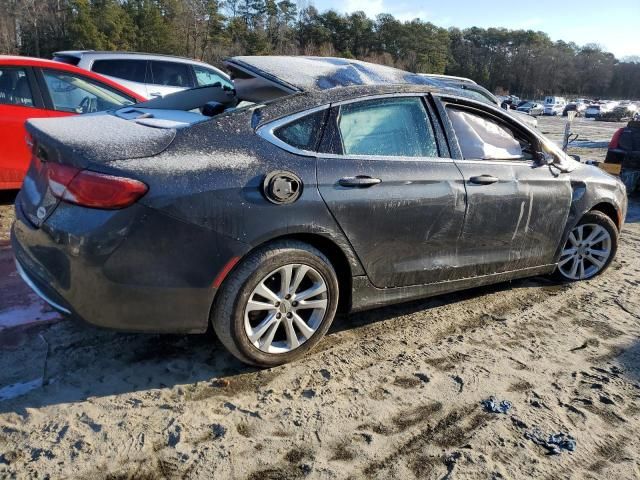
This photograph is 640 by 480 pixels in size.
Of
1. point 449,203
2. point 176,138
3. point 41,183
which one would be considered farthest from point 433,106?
point 41,183

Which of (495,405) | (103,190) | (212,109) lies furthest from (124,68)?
(495,405)

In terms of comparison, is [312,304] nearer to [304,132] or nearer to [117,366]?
[304,132]

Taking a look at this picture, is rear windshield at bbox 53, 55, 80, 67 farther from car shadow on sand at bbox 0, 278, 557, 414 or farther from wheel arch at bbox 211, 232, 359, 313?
wheel arch at bbox 211, 232, 359, 313

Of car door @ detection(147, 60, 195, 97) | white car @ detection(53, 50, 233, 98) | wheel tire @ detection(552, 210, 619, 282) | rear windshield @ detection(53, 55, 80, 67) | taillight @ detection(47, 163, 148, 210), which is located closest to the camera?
taillight @ detection(47, 163, 148, 210)

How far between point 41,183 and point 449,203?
2354 millimetres

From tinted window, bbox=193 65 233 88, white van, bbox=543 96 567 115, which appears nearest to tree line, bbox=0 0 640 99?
tinted window, bbox=193 65 233 88

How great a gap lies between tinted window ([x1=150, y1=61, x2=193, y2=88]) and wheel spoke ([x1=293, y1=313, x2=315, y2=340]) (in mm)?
9584

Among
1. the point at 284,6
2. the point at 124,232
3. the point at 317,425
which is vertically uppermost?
the point at 284,6

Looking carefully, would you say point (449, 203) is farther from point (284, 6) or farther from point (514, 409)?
point (284, 6)

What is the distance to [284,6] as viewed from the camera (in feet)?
236

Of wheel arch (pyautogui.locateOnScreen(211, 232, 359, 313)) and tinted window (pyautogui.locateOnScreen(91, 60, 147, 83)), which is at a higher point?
tinted window (pyautogui.locateOnScreen(91, 60, 147, 83))

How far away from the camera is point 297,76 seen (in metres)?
3.21

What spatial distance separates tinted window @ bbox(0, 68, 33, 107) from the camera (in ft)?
17.0

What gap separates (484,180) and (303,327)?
62.3 inches
